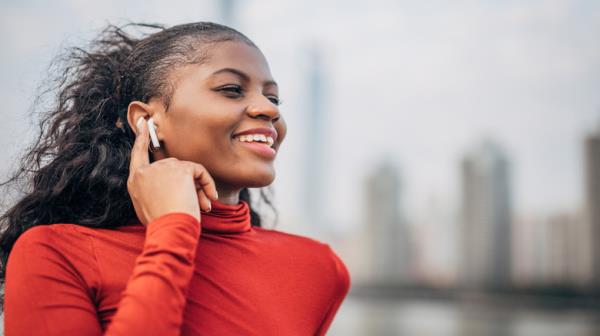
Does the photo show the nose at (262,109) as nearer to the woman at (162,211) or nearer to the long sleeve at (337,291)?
the woman at (162,211)

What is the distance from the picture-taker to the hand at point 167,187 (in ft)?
2.42

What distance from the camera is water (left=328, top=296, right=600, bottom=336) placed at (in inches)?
279

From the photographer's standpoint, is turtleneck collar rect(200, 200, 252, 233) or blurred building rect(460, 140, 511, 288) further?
blurred building rect(460, 140, 511, 288)

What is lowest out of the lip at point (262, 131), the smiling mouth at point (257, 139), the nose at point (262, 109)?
the smiling mouth at point (257, 139)

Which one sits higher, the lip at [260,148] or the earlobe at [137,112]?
the earlobe at [137,112]

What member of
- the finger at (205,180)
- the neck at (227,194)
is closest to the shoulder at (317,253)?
the neck at (227,194)

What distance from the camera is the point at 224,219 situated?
90 cm

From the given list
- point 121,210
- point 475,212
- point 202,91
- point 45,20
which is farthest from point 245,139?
point 475,212

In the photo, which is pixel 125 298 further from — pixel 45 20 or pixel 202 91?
pixel 45 20

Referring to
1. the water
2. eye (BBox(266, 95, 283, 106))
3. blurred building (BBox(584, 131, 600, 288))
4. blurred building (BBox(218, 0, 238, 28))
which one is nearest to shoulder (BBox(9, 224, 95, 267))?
eye (BBox(266, 95, 283, 106))

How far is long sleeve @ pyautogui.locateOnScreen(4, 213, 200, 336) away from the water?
180 inches

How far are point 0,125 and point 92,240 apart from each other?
1.80 ft

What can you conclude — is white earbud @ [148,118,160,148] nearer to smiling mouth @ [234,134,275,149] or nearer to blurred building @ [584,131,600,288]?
smiling mouth @ [234,134,275,149]

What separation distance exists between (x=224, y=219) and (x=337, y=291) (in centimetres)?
26
